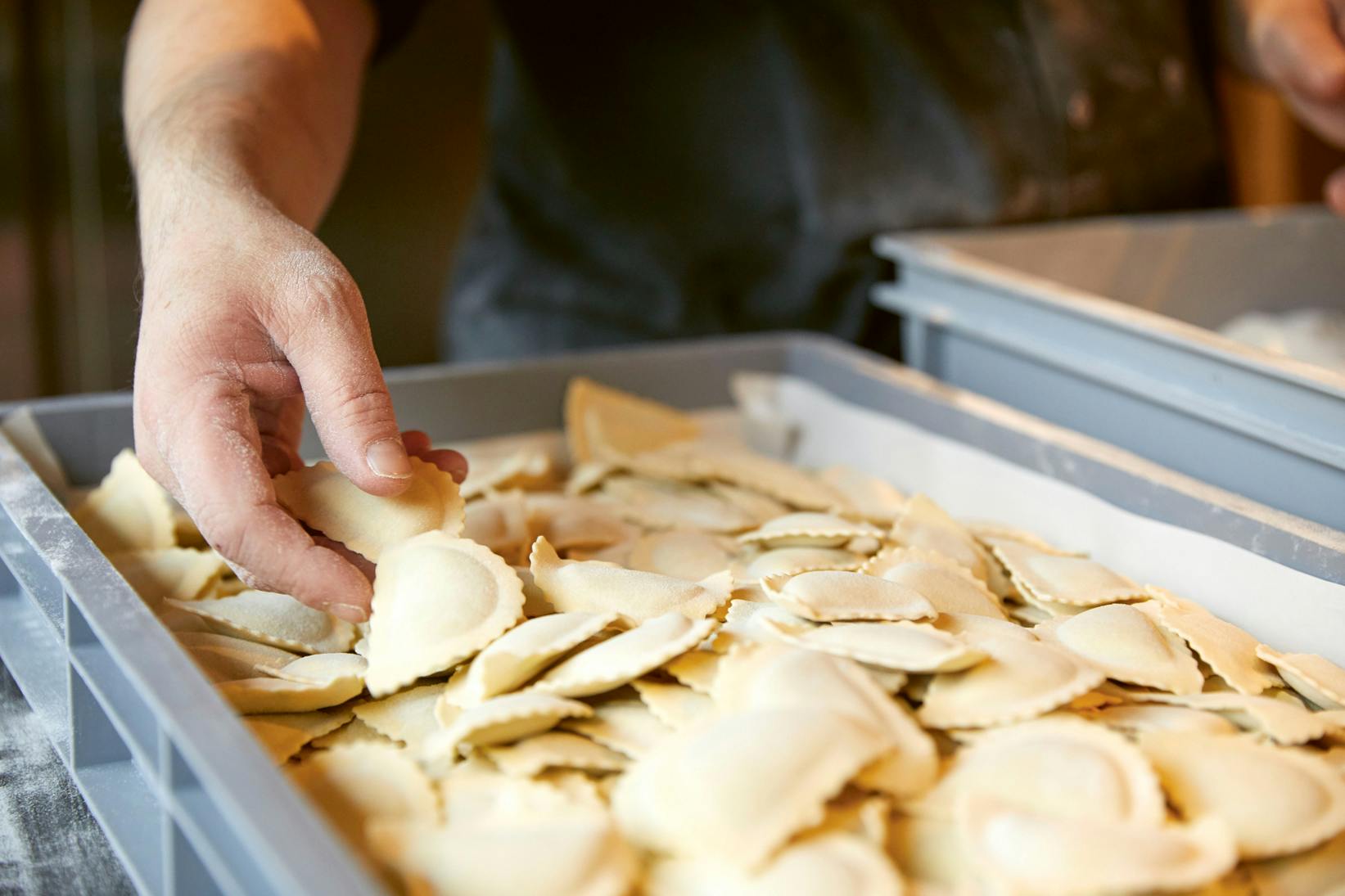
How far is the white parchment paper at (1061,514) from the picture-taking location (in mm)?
874

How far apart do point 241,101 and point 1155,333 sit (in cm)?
82

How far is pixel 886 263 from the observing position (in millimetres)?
1665

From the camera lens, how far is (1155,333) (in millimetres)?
1074

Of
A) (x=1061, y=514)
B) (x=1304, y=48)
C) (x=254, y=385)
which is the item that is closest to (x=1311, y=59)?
(x=1304, y=48)

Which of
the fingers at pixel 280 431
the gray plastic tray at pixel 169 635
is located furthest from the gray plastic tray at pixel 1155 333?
the fingers at pixel 280 431

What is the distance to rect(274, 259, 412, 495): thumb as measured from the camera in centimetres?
80

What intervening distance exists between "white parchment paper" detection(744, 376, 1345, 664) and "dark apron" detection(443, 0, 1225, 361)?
28 centimetres

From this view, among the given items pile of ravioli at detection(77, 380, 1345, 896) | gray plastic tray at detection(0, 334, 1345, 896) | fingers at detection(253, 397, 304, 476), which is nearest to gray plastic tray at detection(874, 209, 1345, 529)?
gray plastic tray at detection(0, 334, 1345, 896)

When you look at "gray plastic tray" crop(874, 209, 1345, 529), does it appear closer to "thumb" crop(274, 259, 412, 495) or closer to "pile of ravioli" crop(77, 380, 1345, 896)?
"pile of ravioli" crop(77, 380, 1345, 896)

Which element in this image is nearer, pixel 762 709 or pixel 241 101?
pixel 762 709

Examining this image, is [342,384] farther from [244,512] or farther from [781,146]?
[781,146]

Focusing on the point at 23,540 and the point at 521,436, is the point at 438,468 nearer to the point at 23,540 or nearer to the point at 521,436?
the point at 23,540

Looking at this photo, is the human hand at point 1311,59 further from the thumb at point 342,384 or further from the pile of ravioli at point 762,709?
the thumb at point 342,384

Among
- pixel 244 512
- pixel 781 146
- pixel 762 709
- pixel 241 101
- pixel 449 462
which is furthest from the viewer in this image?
pixel 781 146
